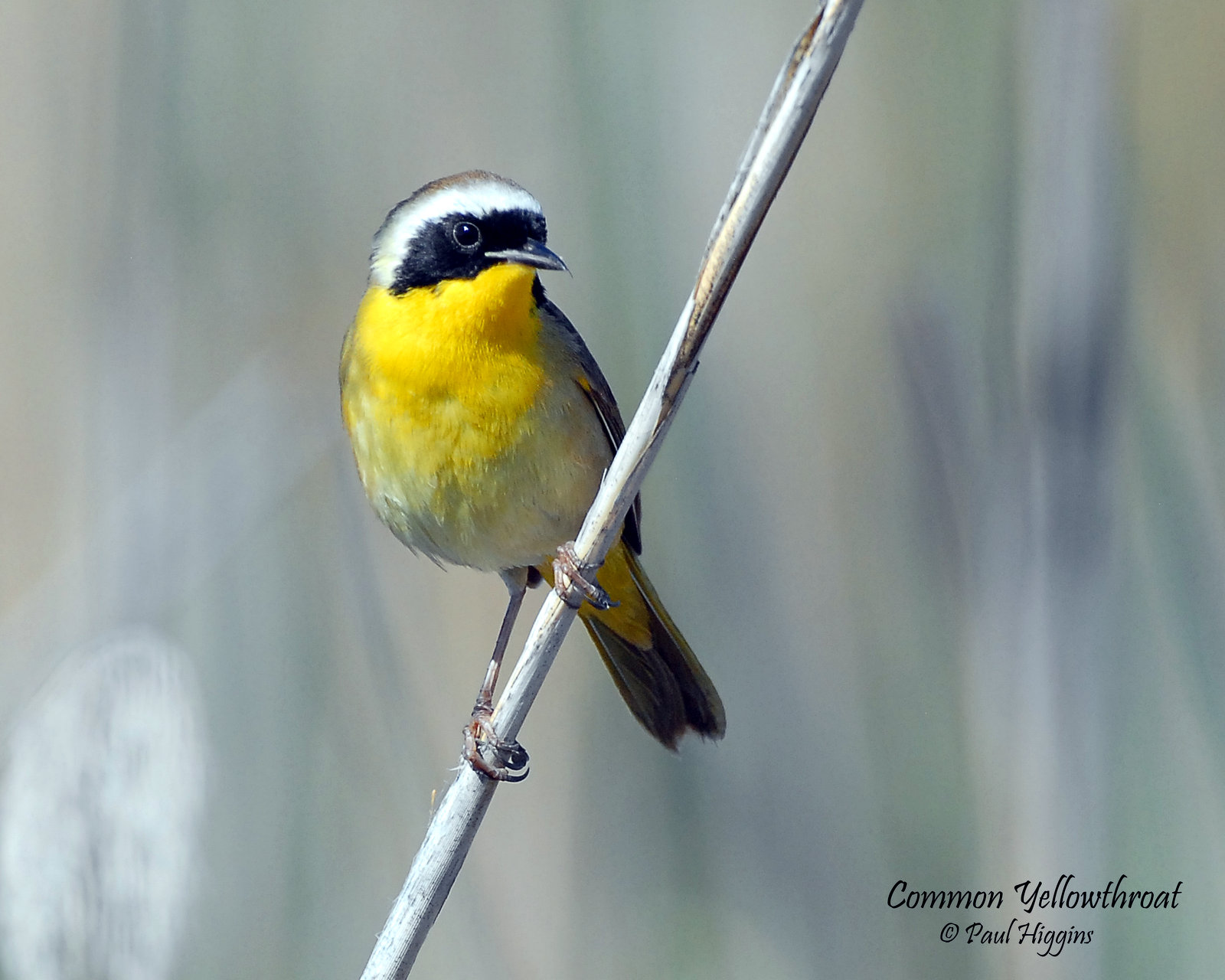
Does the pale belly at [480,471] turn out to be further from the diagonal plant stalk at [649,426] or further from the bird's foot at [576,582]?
the diagonal plant stalk at [649,426]

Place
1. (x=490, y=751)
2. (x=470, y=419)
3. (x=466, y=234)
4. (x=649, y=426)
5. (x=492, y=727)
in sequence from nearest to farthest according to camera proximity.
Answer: (x=649, y=426)
(x=492, y=727)
(x=490, y=751)
(x=470, y=419)
(x=466, y=234)

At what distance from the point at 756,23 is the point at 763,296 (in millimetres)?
672

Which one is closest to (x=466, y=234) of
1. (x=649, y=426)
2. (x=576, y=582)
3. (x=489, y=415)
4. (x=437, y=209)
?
(x=437, y=209)

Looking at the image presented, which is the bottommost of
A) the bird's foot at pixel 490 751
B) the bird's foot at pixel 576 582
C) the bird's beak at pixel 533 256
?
the bird's foot at pixel 490 751

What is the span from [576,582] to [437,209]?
0.90m

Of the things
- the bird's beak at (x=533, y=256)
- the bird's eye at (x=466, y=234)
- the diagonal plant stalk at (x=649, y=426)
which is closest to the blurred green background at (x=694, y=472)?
the bird's beak at (x=533, y=256)

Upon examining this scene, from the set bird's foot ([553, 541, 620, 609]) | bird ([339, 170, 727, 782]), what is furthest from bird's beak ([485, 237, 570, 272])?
bird's foot ([553, 541, 620, 609])

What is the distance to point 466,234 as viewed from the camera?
222 centimetres

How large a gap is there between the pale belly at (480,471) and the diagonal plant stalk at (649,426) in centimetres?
38

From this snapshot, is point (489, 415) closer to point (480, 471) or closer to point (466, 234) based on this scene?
point (480, 471)

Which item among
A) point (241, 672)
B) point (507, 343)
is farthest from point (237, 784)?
point (507, 343)

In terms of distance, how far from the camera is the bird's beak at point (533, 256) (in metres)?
2.06

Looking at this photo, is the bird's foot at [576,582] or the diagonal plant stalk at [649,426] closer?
the diagonal plant stalk at [649,426]

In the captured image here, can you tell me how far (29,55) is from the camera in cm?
286
